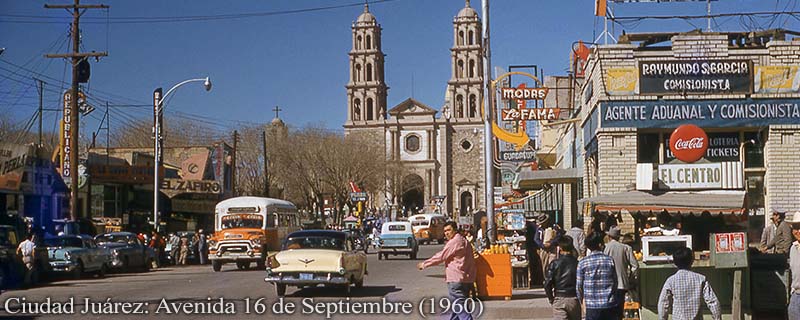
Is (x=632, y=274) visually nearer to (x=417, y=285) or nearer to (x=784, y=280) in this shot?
(x=784, y=280)

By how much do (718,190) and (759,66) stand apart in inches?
224

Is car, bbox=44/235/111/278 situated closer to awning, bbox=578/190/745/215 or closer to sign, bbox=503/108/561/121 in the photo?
sign, bbox=503/108/561/121

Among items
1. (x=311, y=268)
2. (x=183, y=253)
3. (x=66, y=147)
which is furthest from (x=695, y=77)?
(x=66, y=147)

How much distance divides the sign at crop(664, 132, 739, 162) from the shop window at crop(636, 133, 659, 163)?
0.27 metres

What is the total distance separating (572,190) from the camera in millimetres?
36719

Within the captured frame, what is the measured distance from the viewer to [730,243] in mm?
13258

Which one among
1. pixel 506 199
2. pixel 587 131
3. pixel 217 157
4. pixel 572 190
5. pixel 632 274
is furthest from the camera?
pixel 217 157

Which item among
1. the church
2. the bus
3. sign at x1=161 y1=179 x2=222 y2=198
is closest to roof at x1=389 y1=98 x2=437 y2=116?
the church

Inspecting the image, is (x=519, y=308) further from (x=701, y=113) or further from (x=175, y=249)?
(x=175, y=249)

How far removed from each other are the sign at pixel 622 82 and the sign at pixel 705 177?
4610 mm

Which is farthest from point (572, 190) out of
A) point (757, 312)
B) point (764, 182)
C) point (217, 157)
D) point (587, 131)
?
point (217, 157)

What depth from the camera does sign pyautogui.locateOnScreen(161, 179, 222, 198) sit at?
56031 millimetres

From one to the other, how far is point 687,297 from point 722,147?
16.6 m

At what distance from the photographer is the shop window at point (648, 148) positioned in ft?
81.7
